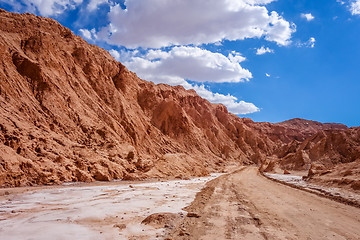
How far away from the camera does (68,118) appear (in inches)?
1103

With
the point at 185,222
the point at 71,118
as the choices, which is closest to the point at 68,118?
the point at 71,118

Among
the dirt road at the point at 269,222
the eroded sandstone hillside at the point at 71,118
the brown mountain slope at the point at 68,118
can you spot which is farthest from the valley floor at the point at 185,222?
the brown mountain slope at the point at 68,118

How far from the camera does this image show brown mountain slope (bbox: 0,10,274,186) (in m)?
18.0

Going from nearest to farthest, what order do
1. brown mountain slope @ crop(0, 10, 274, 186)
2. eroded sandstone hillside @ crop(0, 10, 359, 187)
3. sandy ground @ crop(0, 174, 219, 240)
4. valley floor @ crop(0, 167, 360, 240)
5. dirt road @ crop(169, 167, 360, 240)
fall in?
sandy ground @ crop(0, 174, 219, 240) → valley floor @ crop(0, 167, 360, 240) → dirt road @ crop(169, 167, 360, 240) → brown mountain slope @ crop(0, 10, 274, 186) → eroded sandstone hillside @ crop(0, 10, 359, 187)

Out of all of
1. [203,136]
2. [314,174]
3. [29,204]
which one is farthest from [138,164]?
[203,136]

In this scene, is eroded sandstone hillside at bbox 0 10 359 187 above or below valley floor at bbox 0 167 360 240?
above

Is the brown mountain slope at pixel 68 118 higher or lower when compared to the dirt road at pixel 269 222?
higher

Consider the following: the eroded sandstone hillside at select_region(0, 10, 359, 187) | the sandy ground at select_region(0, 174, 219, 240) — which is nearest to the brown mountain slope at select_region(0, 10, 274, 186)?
the eroded sandstone hillside at select_region(0, 10, 359, 187)

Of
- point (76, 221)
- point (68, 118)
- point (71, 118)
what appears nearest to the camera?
point (76, 221)

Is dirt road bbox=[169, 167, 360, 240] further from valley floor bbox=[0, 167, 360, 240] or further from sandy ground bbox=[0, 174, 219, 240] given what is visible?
sandy ground bbox=[0, 174, 219, 240]

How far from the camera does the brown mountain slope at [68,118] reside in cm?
1798

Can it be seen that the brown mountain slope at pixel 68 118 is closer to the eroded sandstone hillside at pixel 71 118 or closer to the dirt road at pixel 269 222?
the eroded sandstone hillside at pixel 71 118

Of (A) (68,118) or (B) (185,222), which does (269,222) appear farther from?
(A) (68,118)

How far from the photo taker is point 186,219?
7.34m
